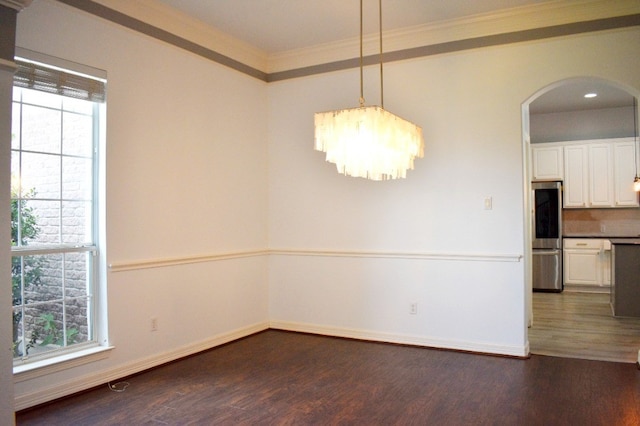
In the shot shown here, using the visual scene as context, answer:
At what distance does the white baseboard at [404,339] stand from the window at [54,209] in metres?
2.14

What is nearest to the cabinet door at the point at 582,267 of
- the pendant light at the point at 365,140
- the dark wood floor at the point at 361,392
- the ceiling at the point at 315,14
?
the dark wood floor at the point at 361,392

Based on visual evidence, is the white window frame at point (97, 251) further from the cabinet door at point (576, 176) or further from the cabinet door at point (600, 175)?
the cabinet door at point (600, 175)

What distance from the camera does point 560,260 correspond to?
7.64 m

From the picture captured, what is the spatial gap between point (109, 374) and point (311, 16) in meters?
3.25

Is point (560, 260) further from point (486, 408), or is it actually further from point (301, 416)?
point (301, 416)

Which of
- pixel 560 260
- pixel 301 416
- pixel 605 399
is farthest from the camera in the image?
pixel 560 260

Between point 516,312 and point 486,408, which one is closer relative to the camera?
point 486,408

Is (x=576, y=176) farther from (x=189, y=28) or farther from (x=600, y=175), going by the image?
(x=189, y=28)

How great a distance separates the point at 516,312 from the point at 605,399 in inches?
41.2

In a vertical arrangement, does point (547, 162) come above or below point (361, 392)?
above

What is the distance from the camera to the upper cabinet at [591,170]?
7.45m

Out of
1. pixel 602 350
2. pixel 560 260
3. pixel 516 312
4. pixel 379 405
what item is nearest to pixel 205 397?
pixel 379 405

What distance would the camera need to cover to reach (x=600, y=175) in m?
7.61

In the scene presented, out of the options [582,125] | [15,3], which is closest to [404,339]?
[15,3]
